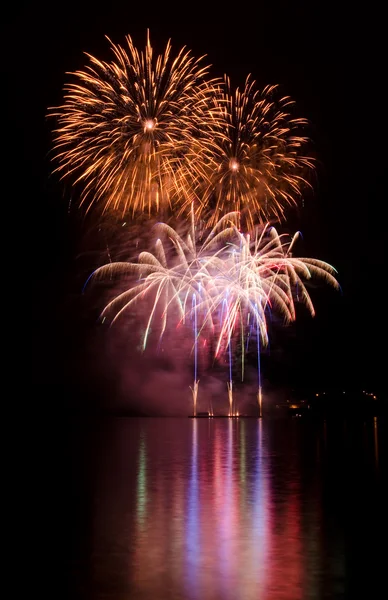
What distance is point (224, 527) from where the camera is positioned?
10.2 meters

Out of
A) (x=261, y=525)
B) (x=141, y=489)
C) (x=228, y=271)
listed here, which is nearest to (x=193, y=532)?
(x=261, y=525)

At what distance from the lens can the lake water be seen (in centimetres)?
735

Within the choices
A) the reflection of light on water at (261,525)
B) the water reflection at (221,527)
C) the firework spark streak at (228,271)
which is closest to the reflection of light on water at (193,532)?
the water reflection at (221,527)

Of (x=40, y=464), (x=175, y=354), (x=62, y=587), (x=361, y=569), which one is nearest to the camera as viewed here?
(x=62, y=587)

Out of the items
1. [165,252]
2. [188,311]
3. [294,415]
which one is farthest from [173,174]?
[294,415]

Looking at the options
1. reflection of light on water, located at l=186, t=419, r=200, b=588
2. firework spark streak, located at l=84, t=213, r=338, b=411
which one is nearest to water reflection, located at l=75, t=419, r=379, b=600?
reflection of light on water, located at l=186, t=419, r=200, b=588

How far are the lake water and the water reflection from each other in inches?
0.6

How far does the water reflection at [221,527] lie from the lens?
288 inches

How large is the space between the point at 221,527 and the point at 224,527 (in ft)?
0.12

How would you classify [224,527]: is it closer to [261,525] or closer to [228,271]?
[261,525]

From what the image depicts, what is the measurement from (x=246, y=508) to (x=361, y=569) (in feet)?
12.8

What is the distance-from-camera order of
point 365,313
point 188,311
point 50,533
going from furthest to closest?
point 365,313, point 188,311, point 50,533

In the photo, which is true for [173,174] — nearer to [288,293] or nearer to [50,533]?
[288,293]

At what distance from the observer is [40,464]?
18875mm
